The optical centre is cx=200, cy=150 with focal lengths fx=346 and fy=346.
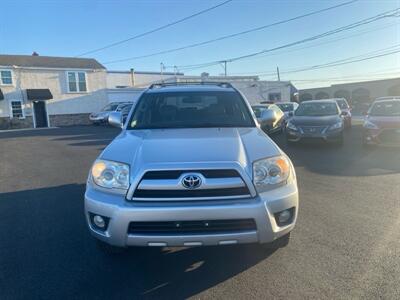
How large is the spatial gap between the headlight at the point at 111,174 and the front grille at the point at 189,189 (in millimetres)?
200

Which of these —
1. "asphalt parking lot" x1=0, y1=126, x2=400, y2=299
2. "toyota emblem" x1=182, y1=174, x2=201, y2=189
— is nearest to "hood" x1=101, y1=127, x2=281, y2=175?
"toyota emblem" x1=182, y1=174, x2=201, y2=189

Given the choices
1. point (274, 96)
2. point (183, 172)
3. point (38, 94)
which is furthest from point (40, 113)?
point (183, 172)

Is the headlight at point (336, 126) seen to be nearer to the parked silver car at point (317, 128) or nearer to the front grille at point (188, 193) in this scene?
the parked silver car at point (317, 128)

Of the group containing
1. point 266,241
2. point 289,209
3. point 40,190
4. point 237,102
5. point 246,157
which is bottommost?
point 40,190

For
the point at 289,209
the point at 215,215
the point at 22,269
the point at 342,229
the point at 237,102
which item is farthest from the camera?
the point at 237,102

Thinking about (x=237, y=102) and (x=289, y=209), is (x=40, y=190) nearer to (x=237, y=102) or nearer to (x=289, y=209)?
(x=237, y=102)

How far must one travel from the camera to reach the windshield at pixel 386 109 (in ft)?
34.9

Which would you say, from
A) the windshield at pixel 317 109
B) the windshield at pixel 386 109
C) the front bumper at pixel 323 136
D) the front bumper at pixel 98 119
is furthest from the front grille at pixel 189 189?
the front bumper at pixel 98 119

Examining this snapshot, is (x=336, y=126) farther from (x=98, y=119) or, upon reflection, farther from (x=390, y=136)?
(x=98, y=119)

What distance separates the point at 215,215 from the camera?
113 inches

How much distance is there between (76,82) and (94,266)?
29.3m

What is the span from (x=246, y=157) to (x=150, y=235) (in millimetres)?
1106

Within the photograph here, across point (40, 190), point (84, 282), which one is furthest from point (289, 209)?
point (40, 190)

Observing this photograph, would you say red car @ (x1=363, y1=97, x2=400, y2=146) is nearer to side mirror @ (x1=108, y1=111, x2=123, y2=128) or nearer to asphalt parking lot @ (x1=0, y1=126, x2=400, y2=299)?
asphalt parking lot @ (x1=0, y1=126, x2=400, y2=299)
